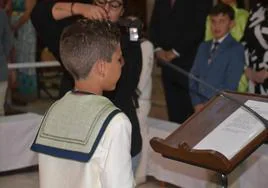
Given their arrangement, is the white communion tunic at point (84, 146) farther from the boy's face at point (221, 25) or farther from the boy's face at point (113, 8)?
the boy's face at point (221, 25)

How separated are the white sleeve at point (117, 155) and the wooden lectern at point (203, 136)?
53cm

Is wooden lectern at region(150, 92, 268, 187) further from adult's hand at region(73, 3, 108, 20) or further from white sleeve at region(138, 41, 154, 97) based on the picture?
white sleeve at region(138, 41, 154, 97)

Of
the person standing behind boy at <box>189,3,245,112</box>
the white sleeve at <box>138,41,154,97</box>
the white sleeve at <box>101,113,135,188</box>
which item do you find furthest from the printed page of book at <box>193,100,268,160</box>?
the person standing behind boy at <box>189,3,245,112</box>

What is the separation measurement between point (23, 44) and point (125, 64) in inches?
222

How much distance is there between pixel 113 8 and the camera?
259 centimetres

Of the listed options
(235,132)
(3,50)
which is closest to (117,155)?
(235,132)

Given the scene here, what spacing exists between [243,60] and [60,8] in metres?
2.14

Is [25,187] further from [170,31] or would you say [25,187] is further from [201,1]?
[201,1]

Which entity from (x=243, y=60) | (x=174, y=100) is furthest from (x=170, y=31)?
(x=243, y=60)

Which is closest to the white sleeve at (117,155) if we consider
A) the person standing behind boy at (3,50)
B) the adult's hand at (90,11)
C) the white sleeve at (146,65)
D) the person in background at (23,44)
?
the adult's hand at (90,11)

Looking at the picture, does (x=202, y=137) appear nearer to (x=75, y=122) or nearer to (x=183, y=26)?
(x=75, y=122)

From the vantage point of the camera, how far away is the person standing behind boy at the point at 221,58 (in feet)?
14.6

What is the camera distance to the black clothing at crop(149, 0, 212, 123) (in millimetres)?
5227

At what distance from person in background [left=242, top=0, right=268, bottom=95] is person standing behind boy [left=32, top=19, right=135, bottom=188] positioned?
2359mm
